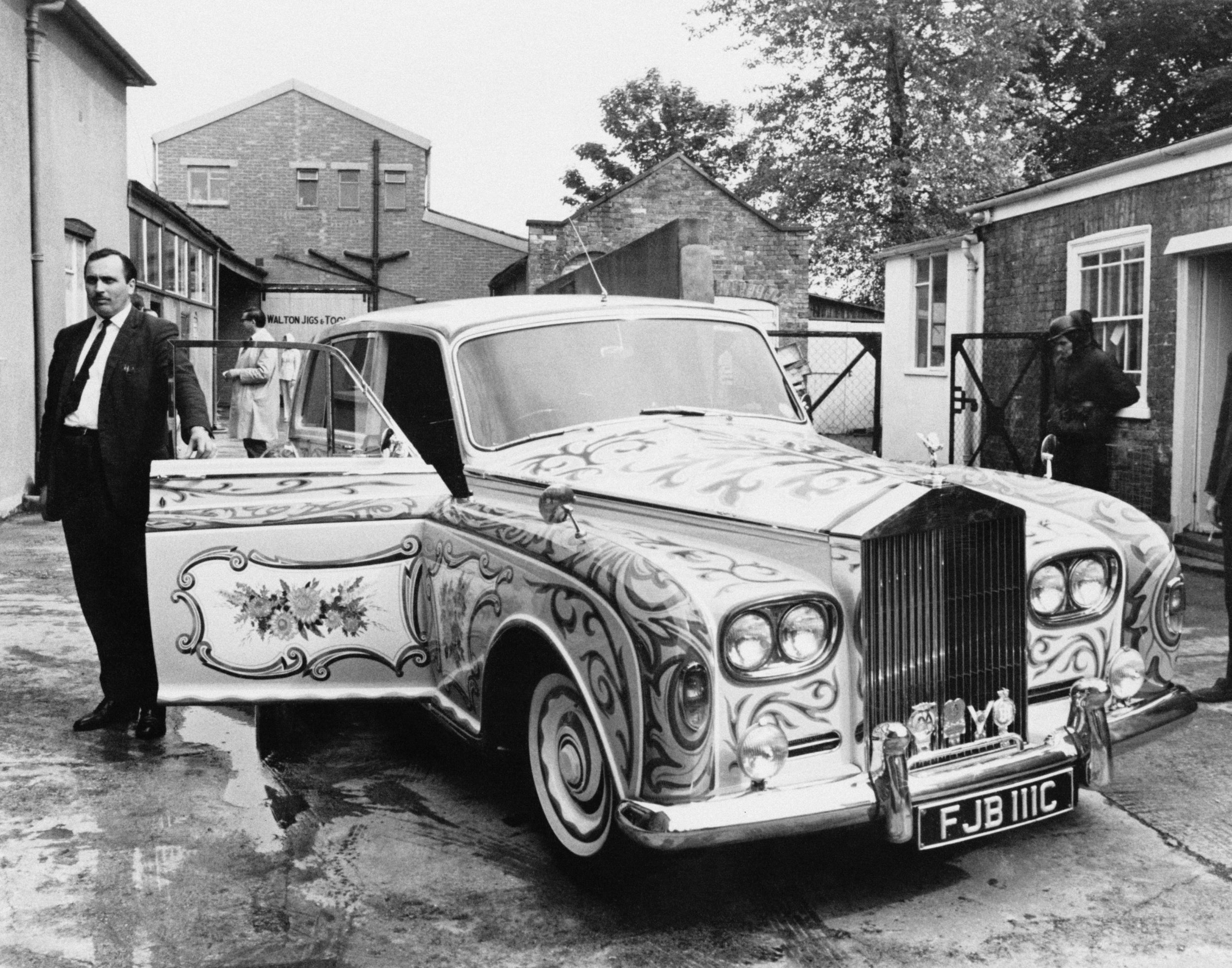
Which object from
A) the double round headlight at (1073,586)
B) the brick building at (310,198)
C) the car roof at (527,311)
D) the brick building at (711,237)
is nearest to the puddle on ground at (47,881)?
the car roof at (527,311)

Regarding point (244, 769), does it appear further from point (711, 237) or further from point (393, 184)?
point (393, 184)

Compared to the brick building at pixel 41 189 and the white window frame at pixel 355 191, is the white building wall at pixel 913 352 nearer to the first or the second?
the brick building at pixel 41 189

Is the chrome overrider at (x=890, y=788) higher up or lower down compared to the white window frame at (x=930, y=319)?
lower down

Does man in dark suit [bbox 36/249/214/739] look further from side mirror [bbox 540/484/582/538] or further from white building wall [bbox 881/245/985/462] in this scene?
white building wall [bbox 881/245/985/462]

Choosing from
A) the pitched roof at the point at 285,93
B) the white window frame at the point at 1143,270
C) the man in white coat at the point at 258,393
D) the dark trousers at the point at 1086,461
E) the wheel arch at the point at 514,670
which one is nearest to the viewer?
the wheel arch at the point at 514,670

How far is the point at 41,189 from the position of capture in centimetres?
1387

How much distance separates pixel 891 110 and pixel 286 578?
1086 inches

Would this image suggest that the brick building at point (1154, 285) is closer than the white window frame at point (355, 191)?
Yes

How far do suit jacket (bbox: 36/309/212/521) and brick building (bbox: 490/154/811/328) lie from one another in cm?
2159

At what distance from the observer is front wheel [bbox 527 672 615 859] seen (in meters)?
3.57

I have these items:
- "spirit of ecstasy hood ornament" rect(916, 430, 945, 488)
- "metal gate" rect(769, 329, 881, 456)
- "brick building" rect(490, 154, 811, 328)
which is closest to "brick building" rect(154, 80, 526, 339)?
"brick building" rect(490, 154, 811, 328)

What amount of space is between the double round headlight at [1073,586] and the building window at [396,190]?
3687cm

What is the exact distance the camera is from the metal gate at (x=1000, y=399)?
1327 cm

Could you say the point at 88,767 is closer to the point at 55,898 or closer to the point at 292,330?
the point at 55,898
